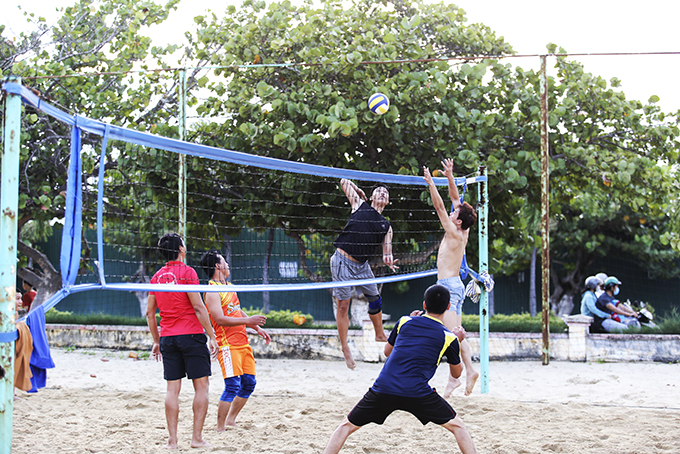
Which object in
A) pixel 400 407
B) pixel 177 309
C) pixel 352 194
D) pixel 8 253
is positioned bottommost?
pixel 400 407

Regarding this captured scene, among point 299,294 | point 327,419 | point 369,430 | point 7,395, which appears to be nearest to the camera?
point 7,395

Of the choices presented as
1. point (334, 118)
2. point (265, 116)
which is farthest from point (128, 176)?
point (334, 118)

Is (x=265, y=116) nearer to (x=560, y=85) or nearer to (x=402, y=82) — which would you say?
(x=402, y=82)

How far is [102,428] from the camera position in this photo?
4.68 m

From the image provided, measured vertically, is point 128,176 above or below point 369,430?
above

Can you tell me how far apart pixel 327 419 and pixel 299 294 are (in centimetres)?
954

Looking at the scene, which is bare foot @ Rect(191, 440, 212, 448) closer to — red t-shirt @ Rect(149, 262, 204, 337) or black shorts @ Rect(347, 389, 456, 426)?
red t-shirt @ Rect(149, 262, 204, 337)

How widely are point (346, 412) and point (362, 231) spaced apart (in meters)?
1.70

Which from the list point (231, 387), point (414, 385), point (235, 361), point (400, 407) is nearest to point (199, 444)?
point (231, 387)

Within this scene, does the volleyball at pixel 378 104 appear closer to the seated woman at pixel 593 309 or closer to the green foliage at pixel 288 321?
the green foliage at pixel 288 321

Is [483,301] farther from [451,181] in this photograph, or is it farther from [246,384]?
[246,384]

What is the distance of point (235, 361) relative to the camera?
4.42 m

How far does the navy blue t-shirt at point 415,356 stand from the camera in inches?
128

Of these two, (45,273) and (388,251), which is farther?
(45,273)
